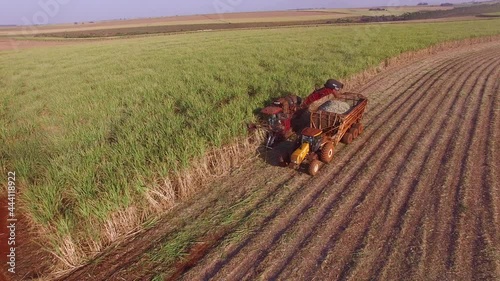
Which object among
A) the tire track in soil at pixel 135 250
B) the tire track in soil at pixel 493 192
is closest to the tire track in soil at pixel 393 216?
the tire track in soil at pixel 493 192

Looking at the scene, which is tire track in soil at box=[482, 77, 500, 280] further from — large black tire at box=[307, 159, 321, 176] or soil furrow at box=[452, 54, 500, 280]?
large black tire at box=[307, 159, 321, 176]

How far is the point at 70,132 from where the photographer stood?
7719mm

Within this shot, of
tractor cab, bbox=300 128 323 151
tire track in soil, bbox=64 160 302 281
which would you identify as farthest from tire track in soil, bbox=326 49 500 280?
tire track in soil, bbox=64 160 302 281

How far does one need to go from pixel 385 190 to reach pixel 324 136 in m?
1.86

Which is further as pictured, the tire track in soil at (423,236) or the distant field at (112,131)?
the distant field at (112,131)

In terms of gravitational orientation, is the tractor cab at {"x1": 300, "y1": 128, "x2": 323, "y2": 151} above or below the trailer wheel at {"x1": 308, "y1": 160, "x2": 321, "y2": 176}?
above

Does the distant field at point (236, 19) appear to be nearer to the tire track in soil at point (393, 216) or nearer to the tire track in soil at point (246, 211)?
the tire track in soil at point (393, 216)

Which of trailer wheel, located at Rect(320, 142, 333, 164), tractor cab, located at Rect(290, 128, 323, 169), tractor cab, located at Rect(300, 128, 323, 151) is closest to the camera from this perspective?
tractor cab, located at Rect(290, 128, 323, 169)

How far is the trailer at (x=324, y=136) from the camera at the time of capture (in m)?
6.56

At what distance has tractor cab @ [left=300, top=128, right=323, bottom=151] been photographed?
21.9 feet

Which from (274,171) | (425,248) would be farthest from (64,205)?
(425,248)

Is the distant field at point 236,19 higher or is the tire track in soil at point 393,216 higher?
the distant field at point 236,19

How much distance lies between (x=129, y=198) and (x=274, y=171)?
3236mm

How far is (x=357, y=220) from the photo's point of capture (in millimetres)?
5039
